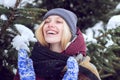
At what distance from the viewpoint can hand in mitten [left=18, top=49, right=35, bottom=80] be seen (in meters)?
3.04

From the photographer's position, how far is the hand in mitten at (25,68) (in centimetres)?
304

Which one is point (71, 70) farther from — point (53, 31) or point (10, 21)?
point (10, 21)

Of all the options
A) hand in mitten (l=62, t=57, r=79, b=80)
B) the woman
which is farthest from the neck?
hand in mitten (l=62, t=57, r=79, b=80)

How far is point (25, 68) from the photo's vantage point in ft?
10.0

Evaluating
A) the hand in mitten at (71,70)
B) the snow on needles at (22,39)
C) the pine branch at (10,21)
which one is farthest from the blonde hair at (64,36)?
the snow on needles at (22,39)

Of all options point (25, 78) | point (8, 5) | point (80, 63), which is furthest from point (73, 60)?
point (8, 5)

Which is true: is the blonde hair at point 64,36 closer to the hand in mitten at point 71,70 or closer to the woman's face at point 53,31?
the woman's face at point 53,31

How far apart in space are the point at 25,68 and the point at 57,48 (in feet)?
1.07

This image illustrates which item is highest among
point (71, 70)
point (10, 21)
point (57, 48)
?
point (10, 21)

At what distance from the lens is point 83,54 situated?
324 centimetres

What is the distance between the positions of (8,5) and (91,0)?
2.24m

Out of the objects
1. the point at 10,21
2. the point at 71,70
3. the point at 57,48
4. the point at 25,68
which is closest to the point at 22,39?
the point at 10,21

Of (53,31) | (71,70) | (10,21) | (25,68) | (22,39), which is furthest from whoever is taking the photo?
(22,39)

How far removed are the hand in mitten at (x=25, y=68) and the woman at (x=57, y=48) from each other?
8 centimetres
